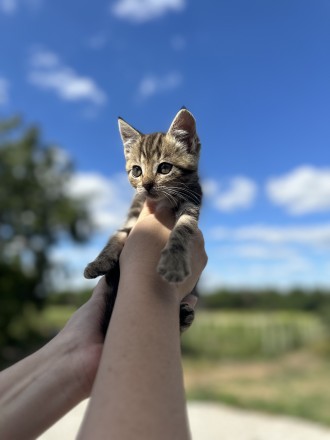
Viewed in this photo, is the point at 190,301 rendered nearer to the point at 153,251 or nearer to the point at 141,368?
the point at 153,251

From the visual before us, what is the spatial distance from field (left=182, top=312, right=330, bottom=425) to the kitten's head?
875 centimetres

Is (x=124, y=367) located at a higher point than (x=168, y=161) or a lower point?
lower

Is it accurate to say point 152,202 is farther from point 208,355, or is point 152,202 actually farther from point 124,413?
point 208,355

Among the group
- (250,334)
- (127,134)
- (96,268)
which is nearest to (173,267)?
(96,268)

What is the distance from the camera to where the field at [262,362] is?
11594 mm

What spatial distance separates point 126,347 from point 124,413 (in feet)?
0.91

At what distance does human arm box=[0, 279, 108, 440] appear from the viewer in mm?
2279

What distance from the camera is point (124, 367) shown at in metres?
1.79

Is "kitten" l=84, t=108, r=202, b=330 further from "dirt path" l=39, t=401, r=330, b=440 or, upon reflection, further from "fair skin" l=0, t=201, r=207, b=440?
"dirt path" l=39, t=401, r=330, b=440

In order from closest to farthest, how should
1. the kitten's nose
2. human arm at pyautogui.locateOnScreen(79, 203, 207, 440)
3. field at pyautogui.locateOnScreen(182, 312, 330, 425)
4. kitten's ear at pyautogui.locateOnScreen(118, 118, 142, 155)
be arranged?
human arm at pyautogui.locateOnScreen(79, 203, 207, 440) < the kitten's nose < kitten's ear at pyautogui.locateOnScreen(118, 118, 142, 155) < field at pyautogui.locateOnScreen(182, 312, 330, 425)

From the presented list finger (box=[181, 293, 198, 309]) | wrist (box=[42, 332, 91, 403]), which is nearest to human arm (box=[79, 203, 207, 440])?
wrist (box=[42, 332, 91, 403])

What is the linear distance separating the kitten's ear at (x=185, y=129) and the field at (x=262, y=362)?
8.85 metres

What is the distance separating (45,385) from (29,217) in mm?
18663

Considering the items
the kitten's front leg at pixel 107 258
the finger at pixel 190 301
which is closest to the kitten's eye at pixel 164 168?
the kitten's front leg at pixel 107 258
